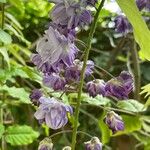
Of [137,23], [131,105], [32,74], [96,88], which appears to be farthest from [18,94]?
[137,23]

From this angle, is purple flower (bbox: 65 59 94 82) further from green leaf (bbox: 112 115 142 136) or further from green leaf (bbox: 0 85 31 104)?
green leaf (bbox: 112 115 142 136)

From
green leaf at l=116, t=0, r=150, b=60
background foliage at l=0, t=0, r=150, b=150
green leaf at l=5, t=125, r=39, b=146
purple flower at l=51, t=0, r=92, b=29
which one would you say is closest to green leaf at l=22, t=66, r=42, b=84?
background foliage at l=0, t=0, r=150, b=150

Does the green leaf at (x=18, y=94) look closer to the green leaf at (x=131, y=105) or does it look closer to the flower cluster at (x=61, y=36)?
the green leaf at (x=131, y=105)

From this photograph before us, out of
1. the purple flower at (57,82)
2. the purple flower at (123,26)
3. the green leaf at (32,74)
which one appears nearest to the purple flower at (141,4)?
the purple flower at (123,26)

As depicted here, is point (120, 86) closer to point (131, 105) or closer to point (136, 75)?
point (131, 105)

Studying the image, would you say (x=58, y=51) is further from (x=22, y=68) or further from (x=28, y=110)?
(x=28, y=110)

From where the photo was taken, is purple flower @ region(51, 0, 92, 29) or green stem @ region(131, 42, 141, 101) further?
green stem @ region(131, 42, 141, 101)
